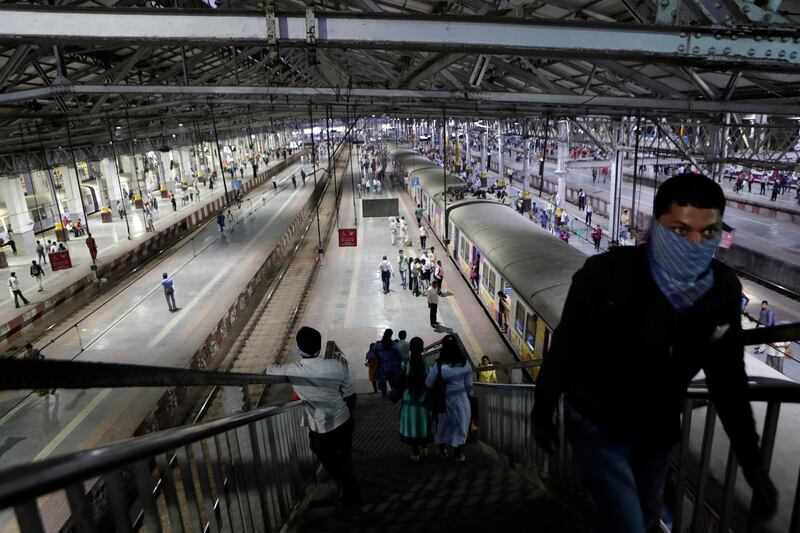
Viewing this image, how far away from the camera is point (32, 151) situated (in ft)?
69.1

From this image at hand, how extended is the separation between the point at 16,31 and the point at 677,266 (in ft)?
13.0

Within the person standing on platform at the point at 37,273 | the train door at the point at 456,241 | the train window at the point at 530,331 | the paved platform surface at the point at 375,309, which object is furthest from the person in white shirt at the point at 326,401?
the person standing on platform at the point at 37,273

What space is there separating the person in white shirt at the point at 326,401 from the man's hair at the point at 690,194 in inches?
89.1

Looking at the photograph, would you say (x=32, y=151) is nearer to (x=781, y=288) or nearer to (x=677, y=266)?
(x=677, y=266)

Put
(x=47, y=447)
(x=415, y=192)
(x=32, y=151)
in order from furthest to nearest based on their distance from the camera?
1. (x=415, y=192)
2. (x=32, y=151)
3. (x=47, y=447)

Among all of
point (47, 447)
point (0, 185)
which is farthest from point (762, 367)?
point (0, 185)

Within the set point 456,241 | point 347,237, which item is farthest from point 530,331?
point 456,241

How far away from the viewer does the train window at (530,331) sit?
31.0 ft

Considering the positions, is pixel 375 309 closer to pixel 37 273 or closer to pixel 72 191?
pixel 37 273

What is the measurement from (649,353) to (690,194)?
0.48m

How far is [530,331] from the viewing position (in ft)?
31.9

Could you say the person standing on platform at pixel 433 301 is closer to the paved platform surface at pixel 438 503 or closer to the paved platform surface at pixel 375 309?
the paved platform surface at pixel 375 309

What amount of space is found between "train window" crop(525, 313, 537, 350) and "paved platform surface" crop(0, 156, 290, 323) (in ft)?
47.6

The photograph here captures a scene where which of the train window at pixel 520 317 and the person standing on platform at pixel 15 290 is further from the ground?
the train window at pixel 520 317
